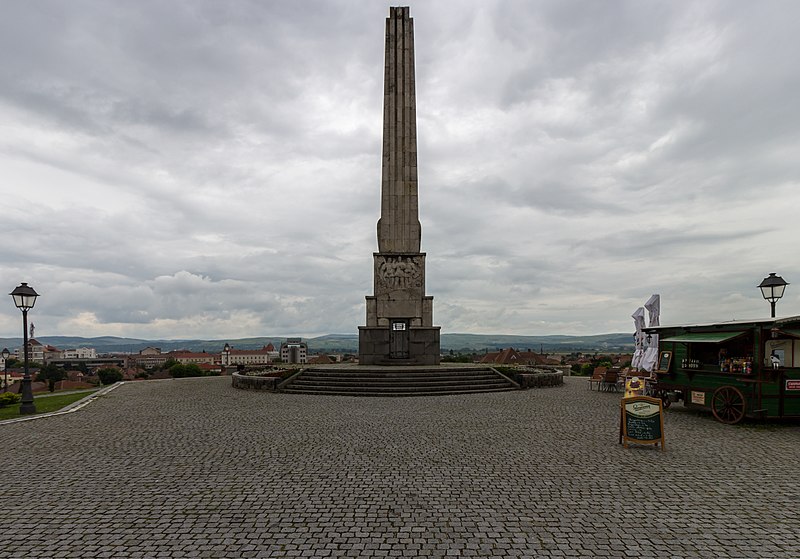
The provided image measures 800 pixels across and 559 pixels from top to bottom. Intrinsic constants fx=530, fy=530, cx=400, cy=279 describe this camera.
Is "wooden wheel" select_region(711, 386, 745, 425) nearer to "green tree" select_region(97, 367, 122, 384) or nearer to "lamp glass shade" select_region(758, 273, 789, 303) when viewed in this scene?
"lamp glass shade" select_region(758, 273, 789, 303)

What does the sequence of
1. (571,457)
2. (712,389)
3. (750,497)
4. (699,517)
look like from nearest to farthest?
(699,517) < (750,497) < (571,457) < (712,389)

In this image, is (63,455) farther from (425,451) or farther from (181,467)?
(425,451)

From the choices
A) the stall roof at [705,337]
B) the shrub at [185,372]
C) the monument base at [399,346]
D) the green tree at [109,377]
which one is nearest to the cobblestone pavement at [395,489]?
the stall roof at [705,337]

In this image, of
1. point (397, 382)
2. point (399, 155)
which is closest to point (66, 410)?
point (397, 382)

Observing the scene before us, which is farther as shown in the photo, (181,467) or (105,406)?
(105,406)

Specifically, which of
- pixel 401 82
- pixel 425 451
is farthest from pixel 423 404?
pixel 401 82

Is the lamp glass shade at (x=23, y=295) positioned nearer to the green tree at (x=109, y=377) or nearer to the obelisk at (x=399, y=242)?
the obelisk at (x=399, y=242)

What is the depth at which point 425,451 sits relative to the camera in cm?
970

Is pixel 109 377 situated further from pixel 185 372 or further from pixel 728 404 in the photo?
pixel 728 404

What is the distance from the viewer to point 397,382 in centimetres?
2045

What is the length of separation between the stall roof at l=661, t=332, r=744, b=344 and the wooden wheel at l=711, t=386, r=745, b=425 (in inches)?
49.1

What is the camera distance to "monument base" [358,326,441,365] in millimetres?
26516

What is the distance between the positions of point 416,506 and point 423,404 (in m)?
9.95

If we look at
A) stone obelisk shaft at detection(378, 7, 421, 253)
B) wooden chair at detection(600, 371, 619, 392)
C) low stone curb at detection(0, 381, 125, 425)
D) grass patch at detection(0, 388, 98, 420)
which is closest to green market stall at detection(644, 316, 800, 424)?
wooden chair at detection(600, 371, 619, 392)
